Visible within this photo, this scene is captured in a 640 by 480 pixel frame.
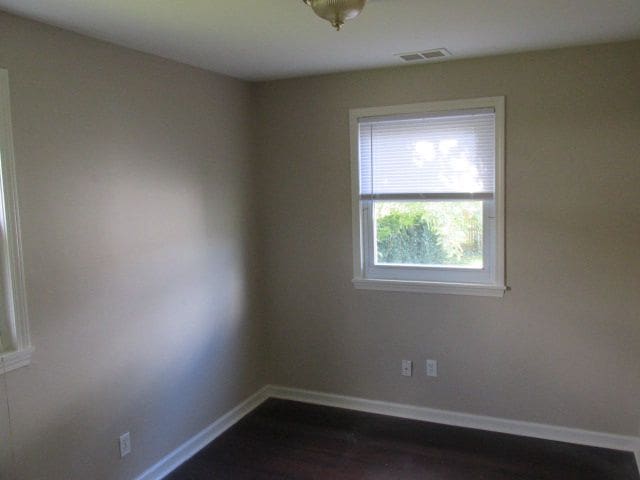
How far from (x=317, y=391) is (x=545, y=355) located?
161 centimetres

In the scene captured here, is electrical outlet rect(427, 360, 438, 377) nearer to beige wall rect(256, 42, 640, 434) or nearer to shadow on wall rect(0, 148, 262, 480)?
beige wall rect(256, 42, 640, 434)

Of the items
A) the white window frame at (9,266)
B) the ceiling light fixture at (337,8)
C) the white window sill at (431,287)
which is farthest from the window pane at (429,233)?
the white window frame at (9,266)

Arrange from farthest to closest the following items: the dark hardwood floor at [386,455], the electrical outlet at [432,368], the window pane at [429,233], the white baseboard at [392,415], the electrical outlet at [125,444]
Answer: the electrical outlet at [432,368] < the window pane at [429,233] < the white baseboard at [392,415] < the dark hardwood floor at [386,455] < the electrical outlet at [125,444]

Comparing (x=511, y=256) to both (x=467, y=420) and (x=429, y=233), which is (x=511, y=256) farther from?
(x=467, y=420)

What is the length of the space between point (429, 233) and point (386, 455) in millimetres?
1422

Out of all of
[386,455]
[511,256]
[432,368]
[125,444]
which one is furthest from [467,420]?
[125,444]

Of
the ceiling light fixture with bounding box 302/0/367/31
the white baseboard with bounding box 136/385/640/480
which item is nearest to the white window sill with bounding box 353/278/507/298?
the white baseboard with bounding box 136/385/640/480

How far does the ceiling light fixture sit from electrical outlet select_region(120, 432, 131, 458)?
88.6 inches

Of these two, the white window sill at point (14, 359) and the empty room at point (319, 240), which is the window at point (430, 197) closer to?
the empty room at point (319, 240)

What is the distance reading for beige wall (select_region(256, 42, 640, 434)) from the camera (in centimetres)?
290

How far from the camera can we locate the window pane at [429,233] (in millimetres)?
3277

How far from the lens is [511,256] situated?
3131mm

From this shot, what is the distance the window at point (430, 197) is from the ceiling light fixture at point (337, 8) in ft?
5.36

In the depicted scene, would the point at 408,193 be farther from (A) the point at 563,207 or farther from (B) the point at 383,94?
(A) the point at 563,207
